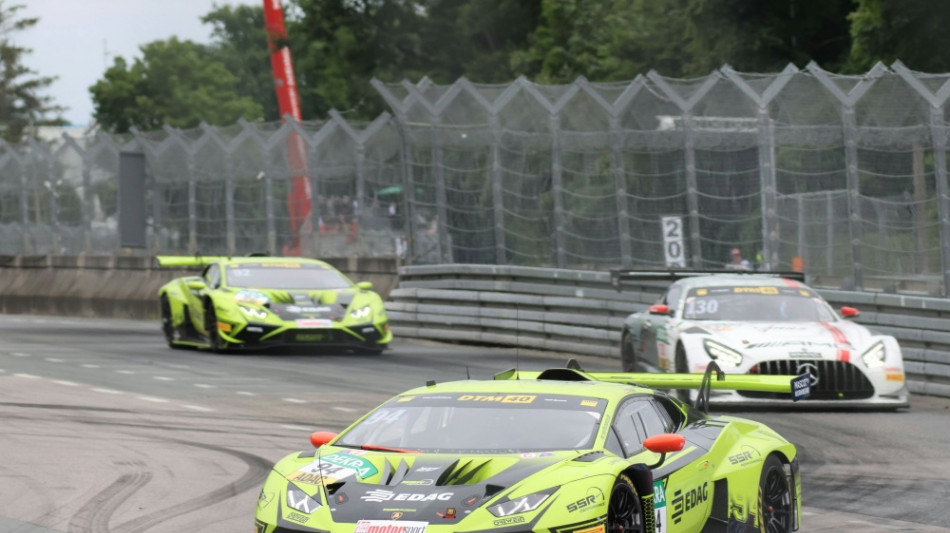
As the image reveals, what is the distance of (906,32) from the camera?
106 feet

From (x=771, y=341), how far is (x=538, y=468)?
27.7 feet

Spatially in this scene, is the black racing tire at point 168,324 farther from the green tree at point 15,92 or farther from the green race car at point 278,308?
the green tree at point 15,92

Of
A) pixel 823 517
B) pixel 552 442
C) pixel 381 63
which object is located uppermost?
pixel 381 63

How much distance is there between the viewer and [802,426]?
14148mm

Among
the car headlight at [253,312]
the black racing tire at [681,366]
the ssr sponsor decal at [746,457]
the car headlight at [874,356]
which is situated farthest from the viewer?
the car headlight at [253,312]

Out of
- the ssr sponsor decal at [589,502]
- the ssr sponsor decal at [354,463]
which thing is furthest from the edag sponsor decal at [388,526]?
the ssr sponsor decal at [589,502]

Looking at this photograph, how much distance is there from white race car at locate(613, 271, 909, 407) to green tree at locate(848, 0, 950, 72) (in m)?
16.2

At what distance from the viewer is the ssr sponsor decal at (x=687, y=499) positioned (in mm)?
7750

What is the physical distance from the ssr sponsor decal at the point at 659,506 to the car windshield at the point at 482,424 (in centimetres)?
35

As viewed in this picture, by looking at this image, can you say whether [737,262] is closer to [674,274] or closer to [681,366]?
[674,274]

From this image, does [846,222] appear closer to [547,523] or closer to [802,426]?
[802,426]

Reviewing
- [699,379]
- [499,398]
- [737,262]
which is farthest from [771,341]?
[499,398]

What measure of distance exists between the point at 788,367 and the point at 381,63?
42.0 meters

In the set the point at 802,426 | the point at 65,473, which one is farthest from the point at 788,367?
the point at 65,473
